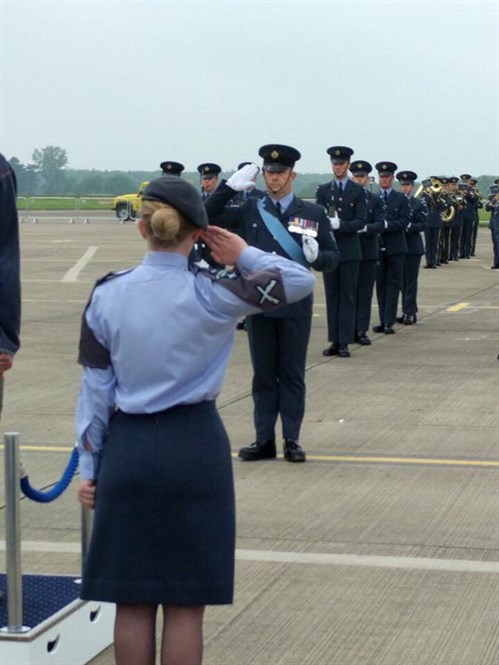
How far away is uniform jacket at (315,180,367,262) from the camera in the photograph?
1482 centimetres

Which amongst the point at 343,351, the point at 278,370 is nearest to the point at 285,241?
the point at 278,370

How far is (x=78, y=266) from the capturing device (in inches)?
1172

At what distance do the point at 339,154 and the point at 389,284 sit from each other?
10.5 feet

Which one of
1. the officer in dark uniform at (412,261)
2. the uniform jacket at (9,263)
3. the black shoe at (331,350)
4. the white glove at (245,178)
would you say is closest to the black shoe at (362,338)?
the black shoe at (331,350)

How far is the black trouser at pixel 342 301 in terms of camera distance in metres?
14.6

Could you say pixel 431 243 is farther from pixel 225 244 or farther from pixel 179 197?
pixel 179 197

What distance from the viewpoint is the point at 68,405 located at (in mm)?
11375

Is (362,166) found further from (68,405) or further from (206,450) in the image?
(206,450)

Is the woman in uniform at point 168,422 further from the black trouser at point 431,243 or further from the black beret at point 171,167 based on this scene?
the black trouser at point 431,243

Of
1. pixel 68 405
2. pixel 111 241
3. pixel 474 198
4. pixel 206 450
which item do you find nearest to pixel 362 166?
pixel 68 405

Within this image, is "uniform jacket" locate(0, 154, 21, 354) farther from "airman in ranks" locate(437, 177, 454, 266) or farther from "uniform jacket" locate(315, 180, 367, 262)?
"airman in ranks" locate(437, 177, 454, 266)

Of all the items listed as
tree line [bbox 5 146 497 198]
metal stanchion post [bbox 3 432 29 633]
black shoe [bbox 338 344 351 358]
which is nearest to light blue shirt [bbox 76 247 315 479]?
metal stanchion post [bbox 3 432 29 633]

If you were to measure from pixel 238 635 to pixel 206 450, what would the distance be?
1.84 m

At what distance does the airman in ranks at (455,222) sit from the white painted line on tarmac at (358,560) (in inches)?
1058
